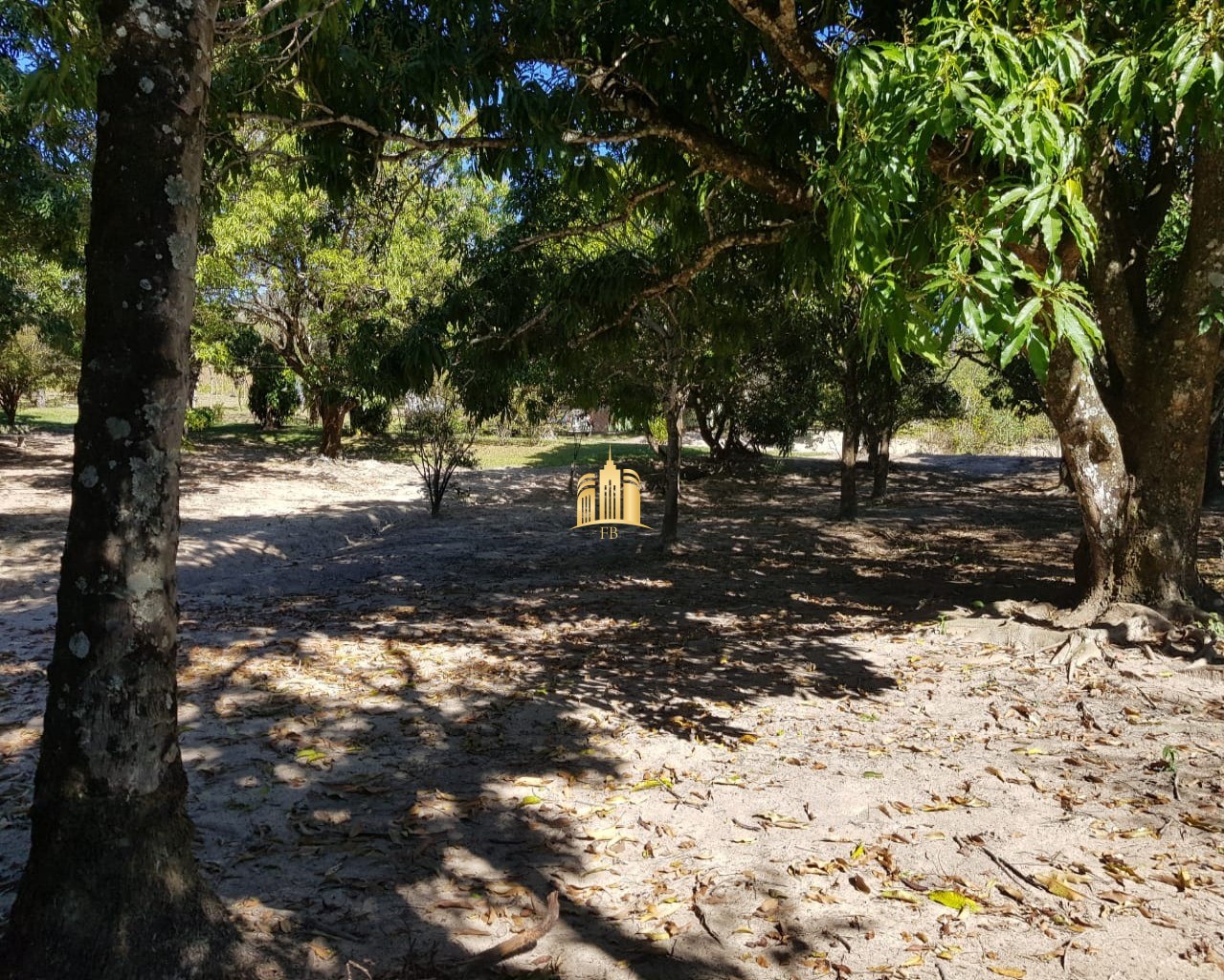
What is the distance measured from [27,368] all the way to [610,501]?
60.4 feet

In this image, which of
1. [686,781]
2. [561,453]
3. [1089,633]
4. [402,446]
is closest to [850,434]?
[1089,633]

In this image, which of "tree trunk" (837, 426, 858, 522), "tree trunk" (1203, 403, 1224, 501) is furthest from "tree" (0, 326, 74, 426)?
"tree trunk" (1203, 403, 1224, 501)

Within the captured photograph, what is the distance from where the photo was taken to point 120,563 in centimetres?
248

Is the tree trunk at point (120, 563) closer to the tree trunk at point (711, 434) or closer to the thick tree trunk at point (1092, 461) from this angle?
the thick tree trunk at point (1092, 461)

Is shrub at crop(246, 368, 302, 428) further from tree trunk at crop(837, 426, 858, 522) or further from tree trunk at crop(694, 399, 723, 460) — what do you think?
tree trunk at crop(837, 426, 858, 522)

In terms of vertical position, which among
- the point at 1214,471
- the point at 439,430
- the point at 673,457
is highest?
the point at 439,430

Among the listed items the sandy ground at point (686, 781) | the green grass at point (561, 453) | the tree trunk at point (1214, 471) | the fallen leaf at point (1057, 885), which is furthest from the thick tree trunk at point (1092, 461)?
the green grass at point (561, 453)

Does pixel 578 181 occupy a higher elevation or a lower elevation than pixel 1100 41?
lower

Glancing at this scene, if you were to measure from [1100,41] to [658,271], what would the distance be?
156 inches

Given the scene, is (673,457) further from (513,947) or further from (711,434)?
(711,434)

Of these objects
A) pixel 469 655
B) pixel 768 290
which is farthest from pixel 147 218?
pixel 768 290

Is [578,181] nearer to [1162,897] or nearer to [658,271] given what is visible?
[658,271]

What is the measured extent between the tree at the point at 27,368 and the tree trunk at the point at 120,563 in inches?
958

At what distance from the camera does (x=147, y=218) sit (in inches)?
98.4
